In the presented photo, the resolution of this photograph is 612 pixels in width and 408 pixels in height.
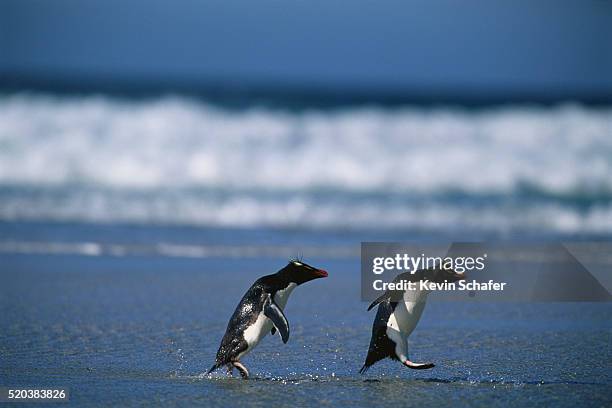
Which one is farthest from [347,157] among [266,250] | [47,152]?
[266,250]

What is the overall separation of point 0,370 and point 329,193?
971 centimetres

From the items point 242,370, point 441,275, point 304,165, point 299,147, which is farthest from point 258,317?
point 299,147

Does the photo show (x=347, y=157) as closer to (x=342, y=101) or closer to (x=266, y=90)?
(x=342, y=101)

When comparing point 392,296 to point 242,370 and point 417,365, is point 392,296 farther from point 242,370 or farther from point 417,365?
point 242,370

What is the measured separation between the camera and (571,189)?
15.5 metres

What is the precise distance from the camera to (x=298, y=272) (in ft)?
19.3

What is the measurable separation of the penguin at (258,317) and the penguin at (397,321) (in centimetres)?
40

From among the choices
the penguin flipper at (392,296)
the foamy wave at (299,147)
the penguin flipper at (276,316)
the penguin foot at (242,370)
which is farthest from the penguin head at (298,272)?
the foamy wave at (299,147)

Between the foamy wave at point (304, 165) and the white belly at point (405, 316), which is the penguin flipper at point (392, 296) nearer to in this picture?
the white belly at point (405, 316)

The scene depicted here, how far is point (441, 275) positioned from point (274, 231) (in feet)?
21.6

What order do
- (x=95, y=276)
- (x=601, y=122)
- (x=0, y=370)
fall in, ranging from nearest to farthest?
(x=0, y=370) → (x=95, y=276) → (x=601, y=122)

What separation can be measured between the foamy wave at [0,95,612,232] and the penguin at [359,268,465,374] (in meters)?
6.99

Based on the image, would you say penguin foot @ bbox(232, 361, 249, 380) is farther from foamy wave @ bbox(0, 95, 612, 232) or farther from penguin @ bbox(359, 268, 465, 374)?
foamy wave @ bbox(0, 95, 612, 232)

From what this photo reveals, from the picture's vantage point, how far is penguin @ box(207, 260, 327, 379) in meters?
5.57
